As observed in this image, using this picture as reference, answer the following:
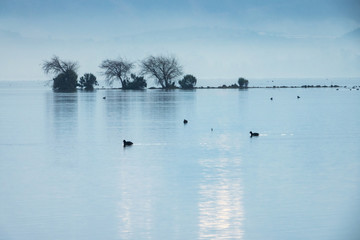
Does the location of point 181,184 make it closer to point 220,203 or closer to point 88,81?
point 220,203

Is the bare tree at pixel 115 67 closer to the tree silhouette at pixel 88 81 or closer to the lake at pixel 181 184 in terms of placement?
the tree silhouette at pixel 88 81

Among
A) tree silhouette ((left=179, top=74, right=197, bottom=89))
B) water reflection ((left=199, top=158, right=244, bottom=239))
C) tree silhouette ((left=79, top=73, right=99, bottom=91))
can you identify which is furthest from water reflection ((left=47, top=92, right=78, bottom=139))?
tree silhouette ((left=179, top=74, right=197, bottom=89))

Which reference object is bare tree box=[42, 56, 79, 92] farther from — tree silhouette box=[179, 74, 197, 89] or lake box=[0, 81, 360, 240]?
lake box=[0, 81, 360, 240]

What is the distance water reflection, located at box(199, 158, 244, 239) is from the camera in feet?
43.0

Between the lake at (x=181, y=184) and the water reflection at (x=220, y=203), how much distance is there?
0.08ft

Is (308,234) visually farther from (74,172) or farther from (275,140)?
(275,140)

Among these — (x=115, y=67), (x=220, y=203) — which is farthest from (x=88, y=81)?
(x=220, y=203)

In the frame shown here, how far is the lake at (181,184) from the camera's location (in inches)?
530

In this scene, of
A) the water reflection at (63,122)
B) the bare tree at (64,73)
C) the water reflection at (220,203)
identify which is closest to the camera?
the water reflection at (220,203)

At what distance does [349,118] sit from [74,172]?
2454 cm

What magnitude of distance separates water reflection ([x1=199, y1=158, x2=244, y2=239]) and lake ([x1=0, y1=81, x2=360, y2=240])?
2cm

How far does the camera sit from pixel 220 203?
Result: 1534cm

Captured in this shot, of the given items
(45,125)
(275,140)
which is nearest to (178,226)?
(275,140)

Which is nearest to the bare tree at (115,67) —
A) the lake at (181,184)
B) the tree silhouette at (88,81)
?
the tree silhouette at (88,81)
